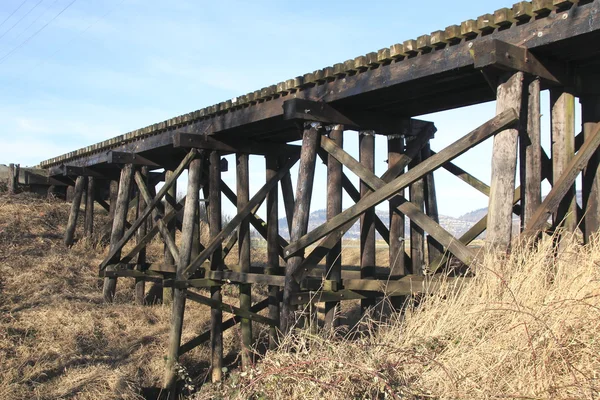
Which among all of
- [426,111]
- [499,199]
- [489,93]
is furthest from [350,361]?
[426,111]

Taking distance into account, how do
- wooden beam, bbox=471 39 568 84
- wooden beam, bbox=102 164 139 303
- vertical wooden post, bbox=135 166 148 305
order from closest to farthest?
wooden beam, bbox=471 39 568 84 → wooden beam, bbox=102 164 139 303 → vertical wooden post, bbox=135 166 148 305

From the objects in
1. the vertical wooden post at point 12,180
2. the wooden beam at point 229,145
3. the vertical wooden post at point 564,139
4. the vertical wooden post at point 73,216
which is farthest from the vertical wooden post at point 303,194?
the vertical wooden post at point 12,180

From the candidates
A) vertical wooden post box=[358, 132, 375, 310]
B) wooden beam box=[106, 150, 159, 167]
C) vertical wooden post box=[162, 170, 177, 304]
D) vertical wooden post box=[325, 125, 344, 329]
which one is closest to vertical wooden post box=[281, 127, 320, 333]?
vertical wooden post box=[325, 125, 344, 329]

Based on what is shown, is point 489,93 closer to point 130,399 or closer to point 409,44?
point 409,44

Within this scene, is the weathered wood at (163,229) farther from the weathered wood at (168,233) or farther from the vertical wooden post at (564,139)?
the vertical wooden post at (564,139)

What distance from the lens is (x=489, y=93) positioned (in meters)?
6.22

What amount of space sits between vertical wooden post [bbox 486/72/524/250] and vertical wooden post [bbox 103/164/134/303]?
6.94 m

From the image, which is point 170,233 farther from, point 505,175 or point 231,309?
point 505,175

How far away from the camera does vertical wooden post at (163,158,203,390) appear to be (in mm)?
8328

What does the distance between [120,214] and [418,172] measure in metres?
6.55

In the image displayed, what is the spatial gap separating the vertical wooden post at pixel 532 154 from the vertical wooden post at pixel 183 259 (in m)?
4.64

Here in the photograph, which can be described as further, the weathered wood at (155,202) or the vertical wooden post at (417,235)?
the weathered wood at (155,202)

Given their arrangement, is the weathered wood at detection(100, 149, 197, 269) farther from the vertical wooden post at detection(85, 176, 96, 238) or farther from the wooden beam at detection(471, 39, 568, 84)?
the wooden beam at detection(471, 39, 568, 84)

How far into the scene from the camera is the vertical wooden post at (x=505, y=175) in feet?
16.0
